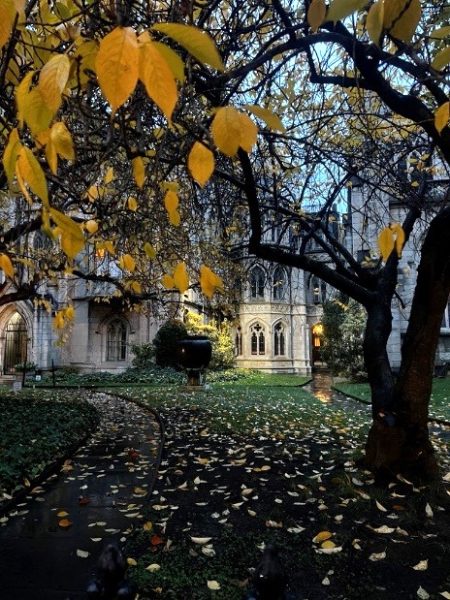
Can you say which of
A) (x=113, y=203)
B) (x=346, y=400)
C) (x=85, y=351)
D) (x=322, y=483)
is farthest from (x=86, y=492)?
(x=85, y=351)

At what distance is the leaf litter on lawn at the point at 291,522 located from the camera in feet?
9.64

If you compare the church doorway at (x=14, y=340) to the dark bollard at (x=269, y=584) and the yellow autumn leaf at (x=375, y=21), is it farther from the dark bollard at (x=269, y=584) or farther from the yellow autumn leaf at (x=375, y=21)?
the yellow autumn leaf at (x=375, y=21)

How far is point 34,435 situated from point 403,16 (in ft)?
22.6

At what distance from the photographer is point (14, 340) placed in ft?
80.6

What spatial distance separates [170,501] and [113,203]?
11.5 ft

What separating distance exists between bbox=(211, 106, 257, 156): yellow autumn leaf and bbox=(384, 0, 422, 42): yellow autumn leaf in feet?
3.81

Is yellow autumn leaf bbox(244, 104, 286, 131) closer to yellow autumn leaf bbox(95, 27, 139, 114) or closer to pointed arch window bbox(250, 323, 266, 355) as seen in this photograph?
yellow autumn leaf bbox(95, 27, 139, 114)

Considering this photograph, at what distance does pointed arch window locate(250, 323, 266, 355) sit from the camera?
31250mm

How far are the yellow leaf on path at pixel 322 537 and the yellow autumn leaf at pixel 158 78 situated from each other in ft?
11.5

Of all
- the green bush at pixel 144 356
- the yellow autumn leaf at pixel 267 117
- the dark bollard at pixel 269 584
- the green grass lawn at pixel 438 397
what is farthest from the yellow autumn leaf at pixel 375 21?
the green bush at pixel 144 356

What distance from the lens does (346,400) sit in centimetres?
1338

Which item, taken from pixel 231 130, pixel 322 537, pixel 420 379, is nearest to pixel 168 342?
pixel 420 379

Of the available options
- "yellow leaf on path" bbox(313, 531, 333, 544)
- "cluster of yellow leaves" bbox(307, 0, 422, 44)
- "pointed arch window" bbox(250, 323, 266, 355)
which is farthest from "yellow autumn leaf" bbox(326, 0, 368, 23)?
"pointed arch window" bbox(250, 323, 266, 355)

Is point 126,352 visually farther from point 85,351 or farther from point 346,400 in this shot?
point 346,400
